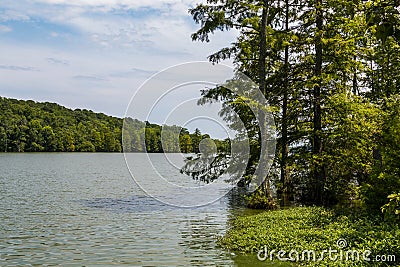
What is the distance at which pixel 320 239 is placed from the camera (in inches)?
422

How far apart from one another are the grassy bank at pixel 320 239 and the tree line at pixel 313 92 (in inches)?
153

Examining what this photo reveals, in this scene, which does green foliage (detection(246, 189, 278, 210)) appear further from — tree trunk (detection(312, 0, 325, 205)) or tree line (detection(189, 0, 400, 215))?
Answer: tree trunk (detection(312, 0, 325, 205))

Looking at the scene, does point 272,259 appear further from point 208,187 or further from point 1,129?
point 1,129

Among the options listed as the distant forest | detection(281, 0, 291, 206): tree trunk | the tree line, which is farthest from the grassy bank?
the distant forest

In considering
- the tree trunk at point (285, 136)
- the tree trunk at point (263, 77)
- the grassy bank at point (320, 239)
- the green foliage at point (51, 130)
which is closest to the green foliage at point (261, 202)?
the tree trunk at point (263, 77)

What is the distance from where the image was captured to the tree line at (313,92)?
58.7ft

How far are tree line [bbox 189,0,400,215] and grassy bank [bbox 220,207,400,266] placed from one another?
12.7ft

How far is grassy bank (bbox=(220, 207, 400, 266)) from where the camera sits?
29.4ft

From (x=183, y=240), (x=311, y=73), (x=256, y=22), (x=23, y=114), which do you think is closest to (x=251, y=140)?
(x=311, y=73)

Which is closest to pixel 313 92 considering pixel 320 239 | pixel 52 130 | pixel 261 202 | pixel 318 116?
pixel 318 116

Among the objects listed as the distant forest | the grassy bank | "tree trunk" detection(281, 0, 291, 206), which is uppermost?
the distant forest

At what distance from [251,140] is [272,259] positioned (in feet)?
44.7

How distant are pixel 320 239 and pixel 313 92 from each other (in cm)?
1057

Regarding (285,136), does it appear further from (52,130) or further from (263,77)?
(52,130)
